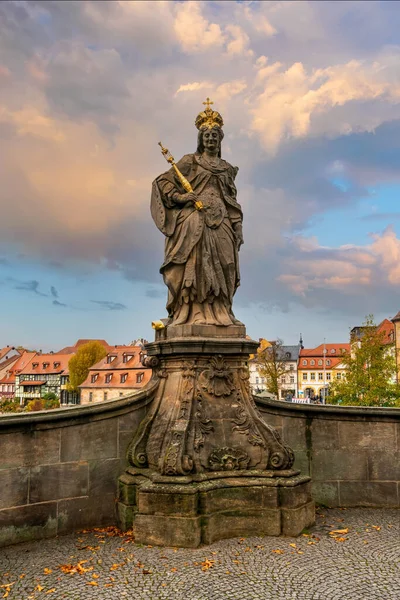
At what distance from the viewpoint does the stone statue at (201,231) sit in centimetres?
804

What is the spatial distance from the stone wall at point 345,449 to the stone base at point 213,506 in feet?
4.51

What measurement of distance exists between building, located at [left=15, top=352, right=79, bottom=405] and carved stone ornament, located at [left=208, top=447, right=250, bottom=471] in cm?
8996

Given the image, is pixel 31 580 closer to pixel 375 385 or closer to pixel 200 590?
pixel 200 590

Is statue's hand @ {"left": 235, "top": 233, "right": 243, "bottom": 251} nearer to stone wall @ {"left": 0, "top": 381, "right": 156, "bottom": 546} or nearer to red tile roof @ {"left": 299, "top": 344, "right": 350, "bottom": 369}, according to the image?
stone wall @ {"left": 0, "top": 381, "right": 156, "bottom": 546}

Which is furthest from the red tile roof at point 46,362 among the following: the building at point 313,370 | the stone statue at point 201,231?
the stone statue at point 201,231

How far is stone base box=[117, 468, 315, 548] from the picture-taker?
21.1 ft

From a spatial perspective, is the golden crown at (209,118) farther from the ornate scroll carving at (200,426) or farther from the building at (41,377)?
the building at (41,377)

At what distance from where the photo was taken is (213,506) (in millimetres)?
6621

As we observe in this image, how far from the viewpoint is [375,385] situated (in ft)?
102

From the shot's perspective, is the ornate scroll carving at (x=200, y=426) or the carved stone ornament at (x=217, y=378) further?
the carved stone ornament at (x=217, y=378)

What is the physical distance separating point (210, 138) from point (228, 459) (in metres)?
4.62

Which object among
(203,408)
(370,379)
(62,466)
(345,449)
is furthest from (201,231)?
(370,379)

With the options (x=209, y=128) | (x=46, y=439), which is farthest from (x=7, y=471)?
(x=209, y=128)

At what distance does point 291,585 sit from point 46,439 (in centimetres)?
342
